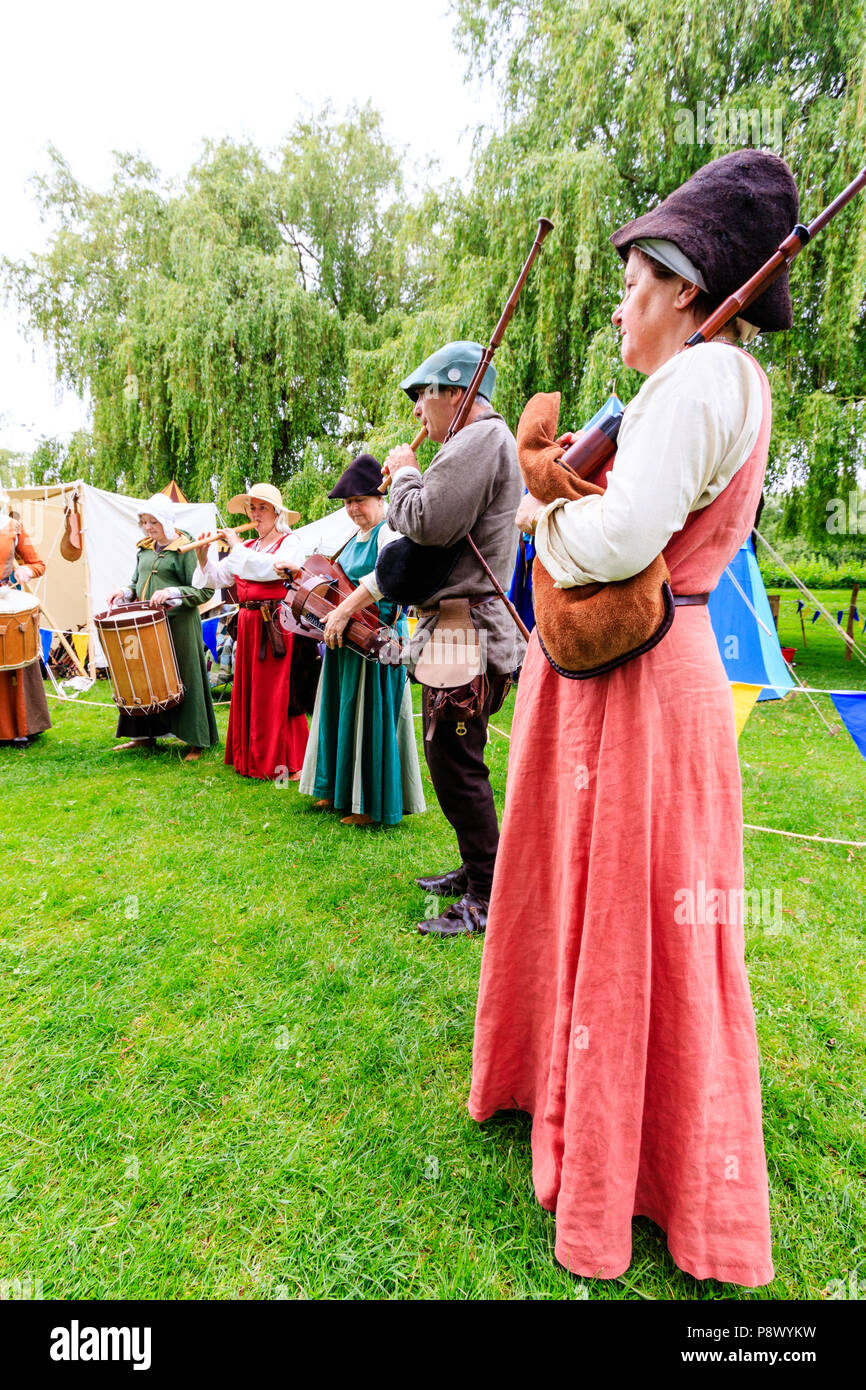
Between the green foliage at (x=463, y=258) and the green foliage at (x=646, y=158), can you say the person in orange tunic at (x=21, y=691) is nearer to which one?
the green foliage at (x=463, y=258)

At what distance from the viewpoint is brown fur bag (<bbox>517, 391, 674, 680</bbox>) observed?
131cm

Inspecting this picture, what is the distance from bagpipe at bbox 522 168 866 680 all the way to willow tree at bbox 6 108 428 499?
10829 millimetres

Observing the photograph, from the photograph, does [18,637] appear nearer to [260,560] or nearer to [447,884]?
[260,560]

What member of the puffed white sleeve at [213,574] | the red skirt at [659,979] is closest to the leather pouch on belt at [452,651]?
the red skirt at [659,979]

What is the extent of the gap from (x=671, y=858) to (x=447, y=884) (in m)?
2.19

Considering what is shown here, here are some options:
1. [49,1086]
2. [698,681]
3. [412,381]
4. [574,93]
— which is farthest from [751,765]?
[574,93]

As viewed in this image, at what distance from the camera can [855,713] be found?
3605 millimetres

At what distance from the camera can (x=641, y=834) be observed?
141 centimetres

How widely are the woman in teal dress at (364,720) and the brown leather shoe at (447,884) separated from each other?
0.88m

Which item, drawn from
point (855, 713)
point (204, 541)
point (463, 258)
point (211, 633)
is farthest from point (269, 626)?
point (463, 258)

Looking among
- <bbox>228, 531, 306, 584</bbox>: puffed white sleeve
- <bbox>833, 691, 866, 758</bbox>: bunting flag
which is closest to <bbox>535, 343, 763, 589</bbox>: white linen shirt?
<bbox>833, 691, 866, 758</bbox>: bunting flag

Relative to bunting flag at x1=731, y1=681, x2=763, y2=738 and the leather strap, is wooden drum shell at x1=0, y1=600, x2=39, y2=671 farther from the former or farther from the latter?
the leather strap
